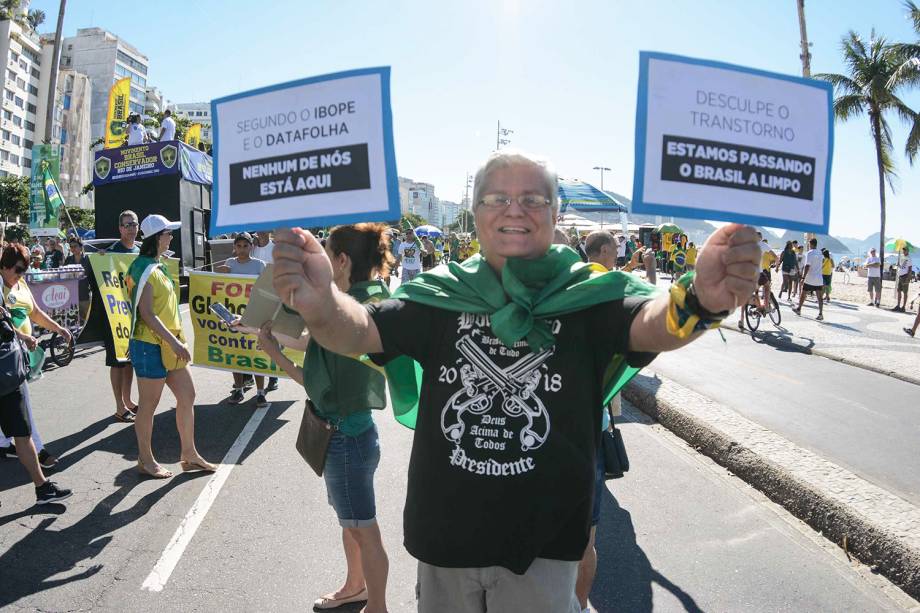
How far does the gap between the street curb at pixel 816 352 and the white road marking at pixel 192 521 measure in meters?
7.35

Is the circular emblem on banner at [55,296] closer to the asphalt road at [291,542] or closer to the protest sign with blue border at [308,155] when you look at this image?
the asphalt road at [291,542]

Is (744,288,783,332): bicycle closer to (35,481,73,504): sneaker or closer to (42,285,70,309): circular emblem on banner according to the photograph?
(35,481,73,504): sneaker

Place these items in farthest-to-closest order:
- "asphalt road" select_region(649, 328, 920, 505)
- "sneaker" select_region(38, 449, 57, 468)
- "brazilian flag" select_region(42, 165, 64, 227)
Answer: "brazilian flag" select_region(42, 165, 64, 227) → "asphalt road" select_region(649, 328, 920, 505) → "sneaker" select_region(38, 449, 57, 468)

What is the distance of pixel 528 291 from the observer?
6.15ft

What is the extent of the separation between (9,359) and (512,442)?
4.08 meters

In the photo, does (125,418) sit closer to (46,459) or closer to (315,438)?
(46,459)

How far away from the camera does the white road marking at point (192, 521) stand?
3.47 metres

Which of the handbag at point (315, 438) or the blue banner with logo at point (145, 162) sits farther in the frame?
the blue banner with logo at point (145, 162)

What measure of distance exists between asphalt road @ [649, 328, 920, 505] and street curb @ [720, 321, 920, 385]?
0.43 feet

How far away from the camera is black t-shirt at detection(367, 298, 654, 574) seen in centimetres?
179

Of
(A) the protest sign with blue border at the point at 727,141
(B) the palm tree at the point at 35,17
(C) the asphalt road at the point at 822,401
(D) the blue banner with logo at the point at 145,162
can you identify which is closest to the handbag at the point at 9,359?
(A) the protest sign with blue border at the point at 727,141

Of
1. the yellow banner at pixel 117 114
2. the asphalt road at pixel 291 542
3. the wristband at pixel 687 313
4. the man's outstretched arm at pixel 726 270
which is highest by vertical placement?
the yellow banner at pixel 117 114

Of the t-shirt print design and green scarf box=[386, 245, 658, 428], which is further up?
green scarf box=[386, 245, 658, 428]

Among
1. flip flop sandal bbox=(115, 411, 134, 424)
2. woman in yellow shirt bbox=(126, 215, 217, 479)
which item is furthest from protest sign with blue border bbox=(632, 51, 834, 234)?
flip flop sandal bbox=(115, 411, 134, 424)
